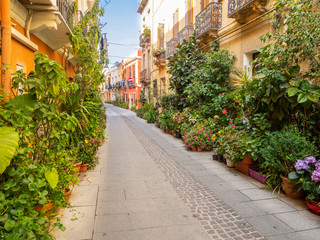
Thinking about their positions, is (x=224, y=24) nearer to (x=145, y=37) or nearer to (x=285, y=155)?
(x=285, y=155)

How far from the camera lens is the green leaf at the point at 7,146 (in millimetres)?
1874

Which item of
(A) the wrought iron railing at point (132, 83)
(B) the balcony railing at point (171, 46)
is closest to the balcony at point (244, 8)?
(B) the balcony railing at point (171, 46)

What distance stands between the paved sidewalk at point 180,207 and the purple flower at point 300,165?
0.62 meters

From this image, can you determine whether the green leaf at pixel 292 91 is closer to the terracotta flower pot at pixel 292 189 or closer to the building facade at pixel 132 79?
the terracotta flower pot at pixel 292 189

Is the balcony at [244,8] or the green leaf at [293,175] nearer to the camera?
the green leaf at [293,175]

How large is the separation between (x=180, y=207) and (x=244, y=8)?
5673mm

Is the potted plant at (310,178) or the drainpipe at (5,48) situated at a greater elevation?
the drainpipe at (5,48)

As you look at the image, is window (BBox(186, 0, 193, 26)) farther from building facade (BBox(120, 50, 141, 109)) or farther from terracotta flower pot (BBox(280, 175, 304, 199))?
building facade (BBox(120, 50, 141, 109))

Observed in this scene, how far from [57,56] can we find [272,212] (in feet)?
21.6

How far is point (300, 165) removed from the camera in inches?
139

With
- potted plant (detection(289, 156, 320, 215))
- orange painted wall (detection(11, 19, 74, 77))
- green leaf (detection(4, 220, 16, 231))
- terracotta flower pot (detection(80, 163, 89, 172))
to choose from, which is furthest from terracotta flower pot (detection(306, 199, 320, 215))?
orange painted wall (detection(11, 19, 74, 77))

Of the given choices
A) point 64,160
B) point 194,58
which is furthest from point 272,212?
point 194,58

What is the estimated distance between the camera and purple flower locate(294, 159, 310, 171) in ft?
11.5

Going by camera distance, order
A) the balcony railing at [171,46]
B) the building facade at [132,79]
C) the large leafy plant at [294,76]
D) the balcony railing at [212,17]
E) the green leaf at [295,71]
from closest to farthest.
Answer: the large leafy plant at [294,76], the green leaf at [295,71], the balcony railing at [212,17], the balcony railing at [171,46], the building facade at [132,79]
